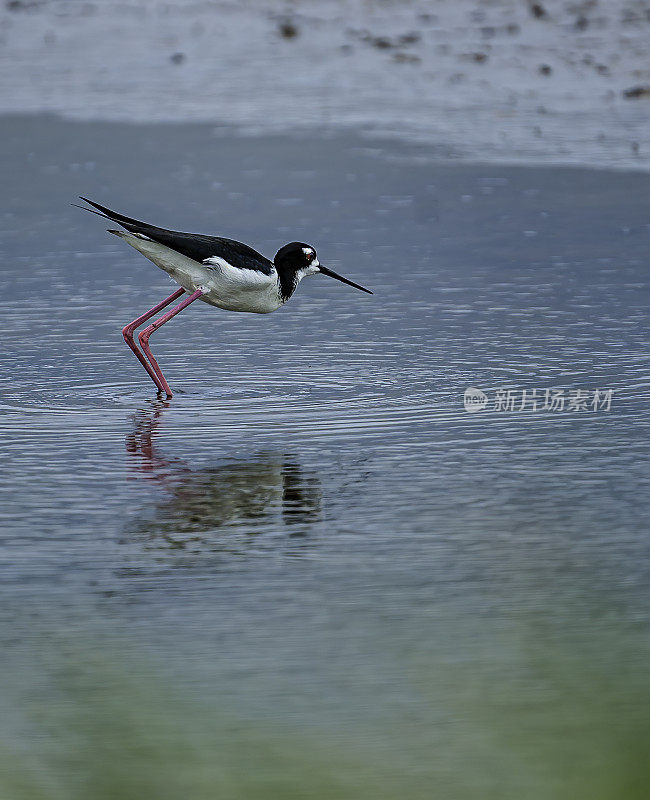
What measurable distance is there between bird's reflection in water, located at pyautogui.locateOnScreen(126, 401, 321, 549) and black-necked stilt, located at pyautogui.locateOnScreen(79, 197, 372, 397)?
1.32 meters

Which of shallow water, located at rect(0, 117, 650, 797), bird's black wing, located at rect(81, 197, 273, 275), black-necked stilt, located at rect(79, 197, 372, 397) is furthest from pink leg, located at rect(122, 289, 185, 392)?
bird's black wing, located at rect(81, 197, 273, 275)

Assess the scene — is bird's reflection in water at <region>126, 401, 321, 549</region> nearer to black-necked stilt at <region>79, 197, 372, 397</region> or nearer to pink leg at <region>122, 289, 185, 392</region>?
pink leg at <region>122, 289, 185, 392</region>

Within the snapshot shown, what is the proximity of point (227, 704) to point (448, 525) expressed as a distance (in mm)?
1632

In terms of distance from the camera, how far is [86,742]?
12.4 ft

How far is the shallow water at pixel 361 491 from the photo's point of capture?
4176mm

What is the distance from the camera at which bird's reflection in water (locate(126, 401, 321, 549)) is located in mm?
5520

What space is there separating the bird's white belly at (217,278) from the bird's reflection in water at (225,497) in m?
1.36

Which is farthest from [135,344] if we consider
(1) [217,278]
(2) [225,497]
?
(2) [225,497]

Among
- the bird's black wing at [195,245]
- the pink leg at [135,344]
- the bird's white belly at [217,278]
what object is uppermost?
the bird's black wing at [195,245]

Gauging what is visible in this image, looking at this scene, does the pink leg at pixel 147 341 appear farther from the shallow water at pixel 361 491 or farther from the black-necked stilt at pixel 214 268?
the shallow water at pixel 361 491

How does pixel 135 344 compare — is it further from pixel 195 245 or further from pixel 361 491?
pixel 361 491

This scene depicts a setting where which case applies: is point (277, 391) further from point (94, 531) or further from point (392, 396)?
point (94, 531)

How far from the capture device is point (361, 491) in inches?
235

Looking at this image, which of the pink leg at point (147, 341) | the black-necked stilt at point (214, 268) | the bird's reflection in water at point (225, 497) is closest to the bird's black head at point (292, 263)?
the black-necked stilt at point (214, 268)
